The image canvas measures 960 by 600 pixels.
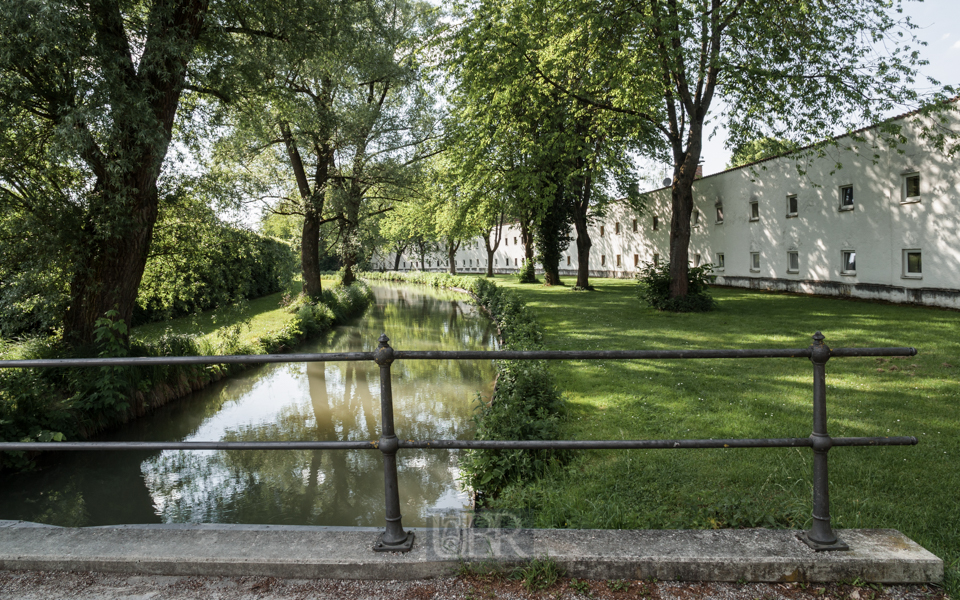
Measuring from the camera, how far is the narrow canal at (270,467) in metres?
5.87

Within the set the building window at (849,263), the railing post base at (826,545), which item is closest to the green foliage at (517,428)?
the railing post base at (826,545)

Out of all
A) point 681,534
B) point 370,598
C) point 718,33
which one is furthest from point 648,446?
point 718,33

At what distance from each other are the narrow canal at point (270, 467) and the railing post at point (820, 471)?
109 inches

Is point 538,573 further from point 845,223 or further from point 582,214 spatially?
point 582,214

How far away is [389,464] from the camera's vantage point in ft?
9.03

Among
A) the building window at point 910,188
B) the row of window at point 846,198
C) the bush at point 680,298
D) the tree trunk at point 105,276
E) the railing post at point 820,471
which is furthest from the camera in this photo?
the row of window at point 846,198

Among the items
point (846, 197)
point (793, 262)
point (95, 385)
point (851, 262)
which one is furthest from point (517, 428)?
point (793, 262)

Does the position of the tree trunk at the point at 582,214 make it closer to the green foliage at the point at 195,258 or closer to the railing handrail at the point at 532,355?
the green foliage at the point at 195,258

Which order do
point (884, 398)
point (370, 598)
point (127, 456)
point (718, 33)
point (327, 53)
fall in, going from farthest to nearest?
1. point (718, 33)
2. point (327, 53)
3. point (127, 456)
4. point (884, 398)
5. point (370, 598)

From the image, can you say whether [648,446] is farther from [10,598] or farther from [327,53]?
[327,53]

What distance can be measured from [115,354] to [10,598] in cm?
683

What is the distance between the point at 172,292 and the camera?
442 inches

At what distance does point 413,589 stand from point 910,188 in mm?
21009

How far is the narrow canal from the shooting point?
19.3ft
